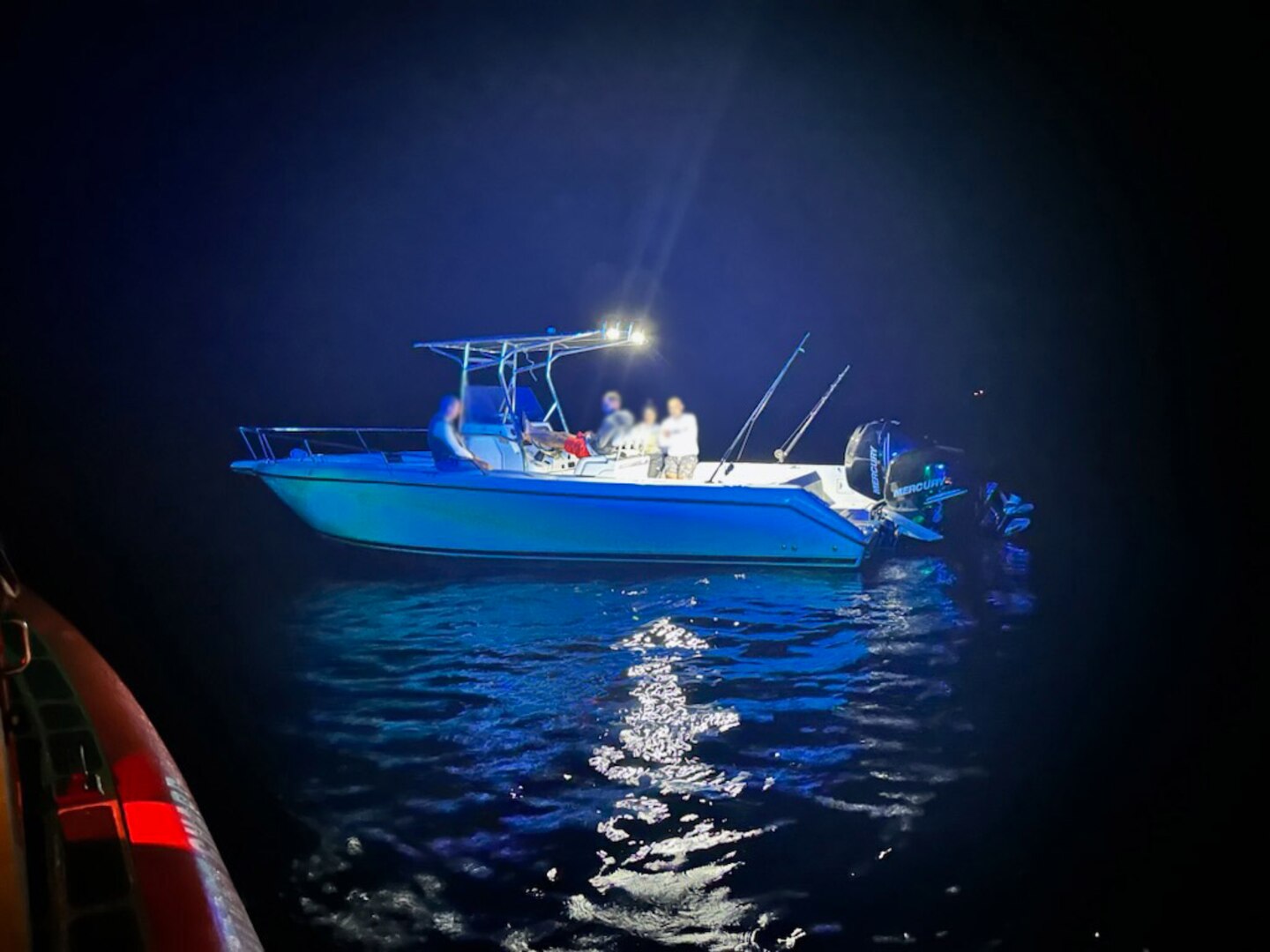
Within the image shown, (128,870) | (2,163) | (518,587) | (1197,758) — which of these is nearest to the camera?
(128,870)

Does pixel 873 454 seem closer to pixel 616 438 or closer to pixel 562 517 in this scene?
pixel 616 438

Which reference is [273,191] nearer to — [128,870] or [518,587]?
[518,587]

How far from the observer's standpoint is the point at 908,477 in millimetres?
11148

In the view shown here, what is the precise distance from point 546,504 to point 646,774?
5209 millimetres

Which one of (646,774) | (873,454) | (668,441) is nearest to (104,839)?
(646,774)

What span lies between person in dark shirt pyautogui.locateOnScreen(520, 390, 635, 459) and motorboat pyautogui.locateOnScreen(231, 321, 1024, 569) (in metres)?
0.13

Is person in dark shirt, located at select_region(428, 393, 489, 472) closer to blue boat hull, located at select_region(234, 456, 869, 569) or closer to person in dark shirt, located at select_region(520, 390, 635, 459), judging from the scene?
blue boat hull, located at select_region(234, 456, 869, 569)

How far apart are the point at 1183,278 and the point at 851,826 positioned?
6466cm

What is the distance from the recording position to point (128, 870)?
2.33 meters

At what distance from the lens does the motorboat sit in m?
9.67

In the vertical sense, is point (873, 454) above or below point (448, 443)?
below

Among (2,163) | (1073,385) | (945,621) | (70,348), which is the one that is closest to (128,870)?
(945,621)

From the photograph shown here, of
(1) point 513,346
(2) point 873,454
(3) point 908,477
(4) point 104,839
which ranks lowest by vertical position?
(4) point 104,839

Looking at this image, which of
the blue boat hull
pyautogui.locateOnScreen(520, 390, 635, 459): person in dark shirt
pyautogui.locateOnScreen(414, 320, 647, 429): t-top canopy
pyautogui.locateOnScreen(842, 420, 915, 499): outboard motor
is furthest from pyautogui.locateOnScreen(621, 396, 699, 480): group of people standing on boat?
pyautogui.locateOnScreen(842, 420, 915, 499): outboard motor
